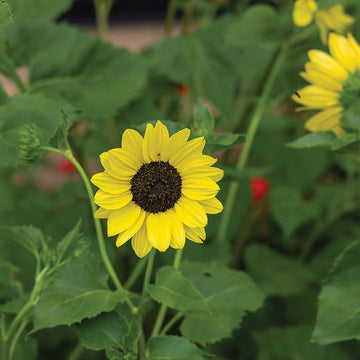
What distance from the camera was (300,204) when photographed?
23.7 inches

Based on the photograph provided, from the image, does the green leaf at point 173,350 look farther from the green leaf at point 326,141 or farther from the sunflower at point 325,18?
the sunflower at point 325,18

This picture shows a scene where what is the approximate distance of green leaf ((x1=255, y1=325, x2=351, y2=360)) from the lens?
52 centimetres

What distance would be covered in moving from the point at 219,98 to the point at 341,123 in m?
0.28

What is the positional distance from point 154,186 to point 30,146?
0.09 meters

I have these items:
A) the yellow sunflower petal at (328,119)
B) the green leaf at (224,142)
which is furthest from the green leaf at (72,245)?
the yellow sunflower petal at (328,119)

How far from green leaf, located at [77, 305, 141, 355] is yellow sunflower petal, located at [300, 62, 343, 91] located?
0.79 ft

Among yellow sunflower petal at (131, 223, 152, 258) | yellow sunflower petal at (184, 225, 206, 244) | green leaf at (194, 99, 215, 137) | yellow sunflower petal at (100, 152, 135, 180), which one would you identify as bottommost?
yellow sunflower petal at (131, 223, 152, 258)

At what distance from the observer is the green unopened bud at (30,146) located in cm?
32

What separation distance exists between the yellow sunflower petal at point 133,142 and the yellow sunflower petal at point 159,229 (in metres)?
0.04

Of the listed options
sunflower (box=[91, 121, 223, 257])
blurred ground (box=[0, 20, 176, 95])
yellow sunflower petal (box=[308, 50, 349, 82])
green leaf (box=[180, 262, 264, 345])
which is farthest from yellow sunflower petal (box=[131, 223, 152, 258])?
blurred ground (box=[0, 20, 176, 95])

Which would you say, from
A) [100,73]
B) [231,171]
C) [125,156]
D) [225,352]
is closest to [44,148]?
[125,156]

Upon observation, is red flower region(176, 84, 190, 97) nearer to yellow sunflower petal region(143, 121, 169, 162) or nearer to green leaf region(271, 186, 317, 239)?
green leaf region(271, 186, 317, 239)

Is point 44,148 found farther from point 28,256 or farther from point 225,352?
point 225,352

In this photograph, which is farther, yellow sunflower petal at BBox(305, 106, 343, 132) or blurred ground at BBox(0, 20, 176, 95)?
blurred ground at BBox(0, 20, 176, 95)
